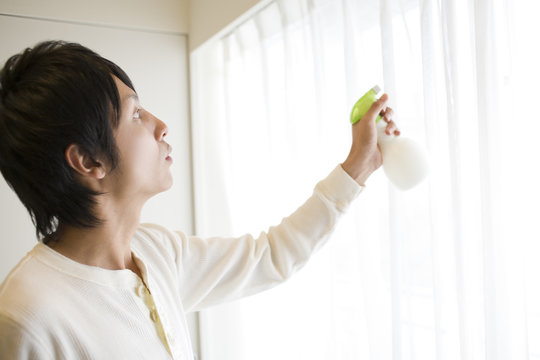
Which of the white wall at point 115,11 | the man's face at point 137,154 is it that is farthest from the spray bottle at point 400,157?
the white wall at point 115,11

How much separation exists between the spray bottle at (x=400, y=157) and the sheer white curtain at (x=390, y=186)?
139 mm

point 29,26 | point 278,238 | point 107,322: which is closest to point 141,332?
point 107,322

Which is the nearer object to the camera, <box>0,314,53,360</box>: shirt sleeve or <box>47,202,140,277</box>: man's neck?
<box>0,314,53,360</box>: shirt sleeve

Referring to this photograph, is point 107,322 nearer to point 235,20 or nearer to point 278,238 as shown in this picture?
point 278,238

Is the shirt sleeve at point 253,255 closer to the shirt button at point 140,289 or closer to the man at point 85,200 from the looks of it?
the man at point 85,200

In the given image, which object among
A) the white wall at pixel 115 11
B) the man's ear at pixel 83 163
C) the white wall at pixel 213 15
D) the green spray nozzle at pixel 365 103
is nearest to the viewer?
the man's ear at pixel 83 163

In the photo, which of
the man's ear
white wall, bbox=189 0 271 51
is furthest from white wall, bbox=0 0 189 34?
the man's ear

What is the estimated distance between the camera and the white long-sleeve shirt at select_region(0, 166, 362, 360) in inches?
32.7

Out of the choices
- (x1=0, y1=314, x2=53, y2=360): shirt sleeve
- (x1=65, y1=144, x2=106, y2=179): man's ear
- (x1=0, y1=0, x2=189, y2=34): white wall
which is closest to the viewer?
(x1=0, y1=314, x2=53, y2=360): shirt sleeve

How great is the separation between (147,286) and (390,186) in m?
0.66

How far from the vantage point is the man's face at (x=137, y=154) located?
38.1 inches

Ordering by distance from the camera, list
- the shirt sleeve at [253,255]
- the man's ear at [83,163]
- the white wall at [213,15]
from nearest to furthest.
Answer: the man's ear at [83,163] → the shirt sleeve at [253,255] → the white wall at [213,15]

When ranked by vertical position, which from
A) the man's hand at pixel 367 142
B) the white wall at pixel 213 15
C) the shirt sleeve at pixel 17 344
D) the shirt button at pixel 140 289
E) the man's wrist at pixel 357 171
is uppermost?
the white wall at pixel 213 15

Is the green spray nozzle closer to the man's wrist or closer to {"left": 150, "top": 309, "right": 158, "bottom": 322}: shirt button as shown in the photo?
the man's wrist
